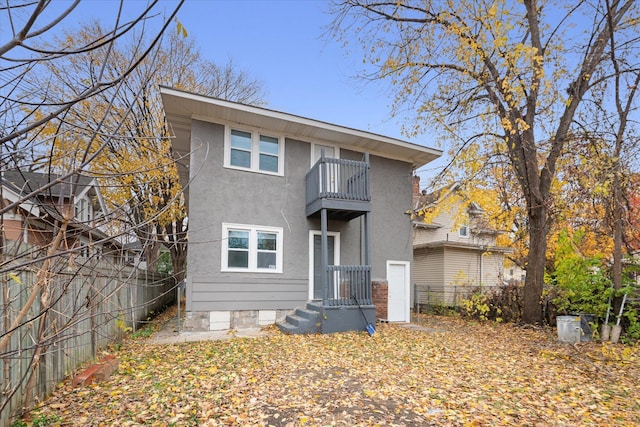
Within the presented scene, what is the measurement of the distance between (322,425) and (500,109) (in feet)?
33.4

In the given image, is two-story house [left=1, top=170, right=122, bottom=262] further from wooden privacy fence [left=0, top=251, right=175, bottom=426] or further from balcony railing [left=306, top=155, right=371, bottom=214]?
balcony railing [left=306, top=155, right=371, bottom=214]

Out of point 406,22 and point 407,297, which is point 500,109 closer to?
point 406,22

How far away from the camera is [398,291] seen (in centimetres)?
1207

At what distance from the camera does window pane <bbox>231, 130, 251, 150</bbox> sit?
1041 cm

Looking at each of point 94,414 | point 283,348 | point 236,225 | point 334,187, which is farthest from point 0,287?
point 334,187

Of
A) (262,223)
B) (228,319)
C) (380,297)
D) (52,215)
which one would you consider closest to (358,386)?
(52,215)

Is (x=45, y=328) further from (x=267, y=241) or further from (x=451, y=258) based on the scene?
(x=451, y=258)

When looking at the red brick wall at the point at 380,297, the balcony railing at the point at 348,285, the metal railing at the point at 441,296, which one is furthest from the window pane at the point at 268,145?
the metal railing at the point at 441,296

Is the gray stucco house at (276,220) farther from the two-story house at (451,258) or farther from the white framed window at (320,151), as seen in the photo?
the two-story house at (451,258)

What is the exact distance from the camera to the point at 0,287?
136 inches

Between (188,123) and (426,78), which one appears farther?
(426,78)

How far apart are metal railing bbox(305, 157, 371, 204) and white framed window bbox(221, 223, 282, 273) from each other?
1.63 metres

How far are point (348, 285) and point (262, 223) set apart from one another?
2.96m

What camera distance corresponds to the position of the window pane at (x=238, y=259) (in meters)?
9.94
